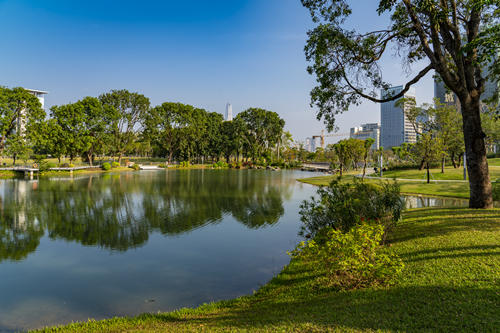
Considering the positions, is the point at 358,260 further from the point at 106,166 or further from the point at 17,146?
the point at 106,166

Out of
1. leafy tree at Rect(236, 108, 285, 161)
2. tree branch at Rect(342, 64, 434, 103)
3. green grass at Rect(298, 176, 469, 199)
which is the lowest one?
green grass at Rect(298, 176, 469, 199)

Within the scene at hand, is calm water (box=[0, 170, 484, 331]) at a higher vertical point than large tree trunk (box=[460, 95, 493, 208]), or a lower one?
lower

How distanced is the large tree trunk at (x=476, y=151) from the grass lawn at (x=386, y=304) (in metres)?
4.16

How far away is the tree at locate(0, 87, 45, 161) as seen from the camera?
130 ft

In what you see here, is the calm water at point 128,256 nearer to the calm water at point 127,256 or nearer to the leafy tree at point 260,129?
the calm water at point 127,256

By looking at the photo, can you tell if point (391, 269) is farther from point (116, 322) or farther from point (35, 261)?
point (35, 261)

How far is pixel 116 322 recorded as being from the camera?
18.0ft

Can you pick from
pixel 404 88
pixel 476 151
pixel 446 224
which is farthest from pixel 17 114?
pixel 476 151

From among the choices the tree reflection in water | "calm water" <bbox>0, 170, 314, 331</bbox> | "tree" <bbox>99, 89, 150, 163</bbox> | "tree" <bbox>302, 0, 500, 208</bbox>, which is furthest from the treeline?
"tree" <bbox>302, 0, 500, 208</bbox>

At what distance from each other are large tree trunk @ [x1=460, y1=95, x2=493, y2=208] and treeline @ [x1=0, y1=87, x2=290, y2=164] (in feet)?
166

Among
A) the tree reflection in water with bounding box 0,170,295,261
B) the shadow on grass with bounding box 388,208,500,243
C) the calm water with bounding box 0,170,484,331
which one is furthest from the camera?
the tree reflection in water with bounding box 0,170,295,261

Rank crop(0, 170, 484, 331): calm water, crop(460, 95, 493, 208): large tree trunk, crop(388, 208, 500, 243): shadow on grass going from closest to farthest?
crop(0, 170, 484, 331): calm water, crop(388, 208, 500, 243): shadow on grass, crop(460, 95, 493, 208): large tree trunk

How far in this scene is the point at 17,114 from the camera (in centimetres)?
4128

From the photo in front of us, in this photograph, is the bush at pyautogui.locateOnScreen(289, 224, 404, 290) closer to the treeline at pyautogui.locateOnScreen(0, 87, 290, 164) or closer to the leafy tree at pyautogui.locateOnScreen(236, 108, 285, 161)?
the treeline at pyautogui.locateOnScreen(0, 87, 290, 164)
